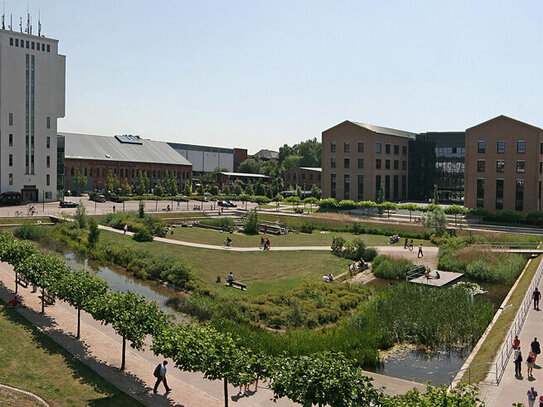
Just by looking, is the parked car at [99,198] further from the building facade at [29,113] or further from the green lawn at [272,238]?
the green lawn at [272,238]

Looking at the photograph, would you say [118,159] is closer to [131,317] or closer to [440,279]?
[440,279]

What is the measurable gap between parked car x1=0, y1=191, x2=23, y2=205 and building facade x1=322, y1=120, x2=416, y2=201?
45986 millimetres

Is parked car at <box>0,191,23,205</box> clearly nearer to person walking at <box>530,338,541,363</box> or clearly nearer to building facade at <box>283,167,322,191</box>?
building facade at <box>283,167,322,191</box>

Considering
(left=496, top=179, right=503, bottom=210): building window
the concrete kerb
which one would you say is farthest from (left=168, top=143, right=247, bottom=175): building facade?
the concrete kerb

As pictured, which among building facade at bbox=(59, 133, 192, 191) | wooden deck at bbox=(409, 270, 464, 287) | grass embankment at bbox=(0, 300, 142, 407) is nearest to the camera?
grass embankment at bbox=(0, 300, 142, 407)

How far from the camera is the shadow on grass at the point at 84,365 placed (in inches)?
655

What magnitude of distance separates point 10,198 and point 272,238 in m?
38.9

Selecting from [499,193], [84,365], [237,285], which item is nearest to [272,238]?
[237,285]

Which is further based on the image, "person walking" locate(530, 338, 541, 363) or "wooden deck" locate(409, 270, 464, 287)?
"wooden deck" locate(409, 270, 464, 287)

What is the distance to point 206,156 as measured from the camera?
13400 cm

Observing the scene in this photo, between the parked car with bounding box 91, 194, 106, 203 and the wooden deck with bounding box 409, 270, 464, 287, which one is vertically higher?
the parked car with bounding box 91, 194, 106, 203

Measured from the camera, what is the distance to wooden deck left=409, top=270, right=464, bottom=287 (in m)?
35.2

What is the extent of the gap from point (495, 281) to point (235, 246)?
2271 cm

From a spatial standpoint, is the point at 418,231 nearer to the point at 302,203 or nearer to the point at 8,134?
the point at 302,203
